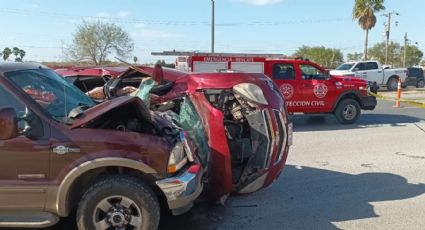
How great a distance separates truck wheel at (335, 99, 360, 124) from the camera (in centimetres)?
1386

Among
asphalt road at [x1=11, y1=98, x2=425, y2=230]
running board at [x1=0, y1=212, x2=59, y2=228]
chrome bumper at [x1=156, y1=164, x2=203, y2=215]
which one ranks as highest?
chrome bumper at [x1=156, y1=164, x2=203, y2=215]

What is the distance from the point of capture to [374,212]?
571cm

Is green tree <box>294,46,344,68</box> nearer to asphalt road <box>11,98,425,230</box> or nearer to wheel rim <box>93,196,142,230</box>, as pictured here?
asphalt road <box>11,98,425,230</box>

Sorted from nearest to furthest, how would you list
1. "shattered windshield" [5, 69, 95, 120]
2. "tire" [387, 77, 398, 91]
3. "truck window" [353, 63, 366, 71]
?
"shattered windshield" [5, 69, 95, 120] < "truck window" [353, 63, 366, 71] < "tire" [387, 77, 398, 91]

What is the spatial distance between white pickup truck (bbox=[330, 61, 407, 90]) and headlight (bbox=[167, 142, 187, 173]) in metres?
25.1

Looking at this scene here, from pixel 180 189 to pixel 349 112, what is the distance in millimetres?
10388

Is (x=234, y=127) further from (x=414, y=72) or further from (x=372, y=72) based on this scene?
(x=414, y=72)

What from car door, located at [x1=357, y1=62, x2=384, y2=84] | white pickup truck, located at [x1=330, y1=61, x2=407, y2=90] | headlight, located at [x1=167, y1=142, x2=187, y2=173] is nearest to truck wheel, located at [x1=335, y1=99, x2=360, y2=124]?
headlight, located at [x1=167, y1=142, x2=187, y2=173]

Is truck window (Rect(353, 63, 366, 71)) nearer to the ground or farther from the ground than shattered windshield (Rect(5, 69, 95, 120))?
farther from the ground

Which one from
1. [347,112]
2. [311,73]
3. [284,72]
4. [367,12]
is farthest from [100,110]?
[367,12]

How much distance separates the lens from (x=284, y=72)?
44.9 ft

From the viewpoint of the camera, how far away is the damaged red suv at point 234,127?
17.5ft

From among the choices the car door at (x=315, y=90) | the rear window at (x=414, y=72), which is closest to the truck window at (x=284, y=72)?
the car door at (x=315, y=90)

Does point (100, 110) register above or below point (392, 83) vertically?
below
